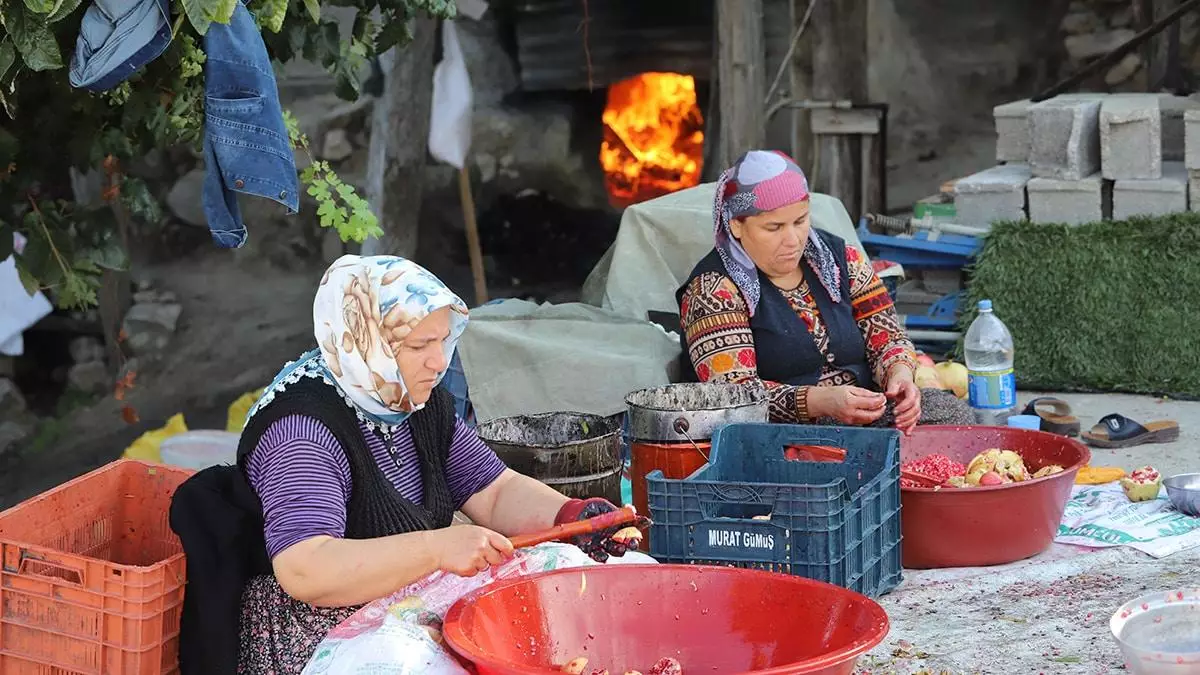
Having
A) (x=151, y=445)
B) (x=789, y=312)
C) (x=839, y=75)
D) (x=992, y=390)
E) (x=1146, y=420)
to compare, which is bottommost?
(x=1146, y=420)

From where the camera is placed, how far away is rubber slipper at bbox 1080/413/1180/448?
5.58 m

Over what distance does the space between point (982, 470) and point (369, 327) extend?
6.51ft

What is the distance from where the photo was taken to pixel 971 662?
361cm

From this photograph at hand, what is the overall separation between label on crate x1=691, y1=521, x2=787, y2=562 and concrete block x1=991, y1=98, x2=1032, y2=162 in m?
3.98

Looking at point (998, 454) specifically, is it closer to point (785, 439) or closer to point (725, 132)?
point (785, 439)

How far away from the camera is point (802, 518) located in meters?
3.65

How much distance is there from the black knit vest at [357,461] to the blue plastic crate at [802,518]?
2.30ft

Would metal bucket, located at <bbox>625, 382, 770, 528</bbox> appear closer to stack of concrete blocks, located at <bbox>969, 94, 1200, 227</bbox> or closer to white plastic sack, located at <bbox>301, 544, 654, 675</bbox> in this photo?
white plastic sack, located at <bbox>301, 544, 654, 675</bbox>

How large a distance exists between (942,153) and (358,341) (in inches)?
257

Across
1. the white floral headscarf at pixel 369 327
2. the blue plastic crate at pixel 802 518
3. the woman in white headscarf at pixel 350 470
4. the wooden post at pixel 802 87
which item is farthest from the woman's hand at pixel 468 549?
the wooden post at pixel 802 87

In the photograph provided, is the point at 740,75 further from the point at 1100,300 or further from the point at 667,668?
Result: the point at 667,668

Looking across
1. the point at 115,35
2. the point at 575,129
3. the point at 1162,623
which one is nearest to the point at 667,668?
the point at 1162,623

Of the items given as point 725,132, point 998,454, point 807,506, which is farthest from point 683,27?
point 807,506

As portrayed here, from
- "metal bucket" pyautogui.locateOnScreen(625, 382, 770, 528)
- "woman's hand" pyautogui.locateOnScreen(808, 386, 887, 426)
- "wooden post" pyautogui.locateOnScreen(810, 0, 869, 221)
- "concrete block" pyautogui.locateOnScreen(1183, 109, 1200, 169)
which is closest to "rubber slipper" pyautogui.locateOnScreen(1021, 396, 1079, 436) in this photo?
"concrete block" pyautogui.locateOnScreen(1183, 109, 1200, 169)
